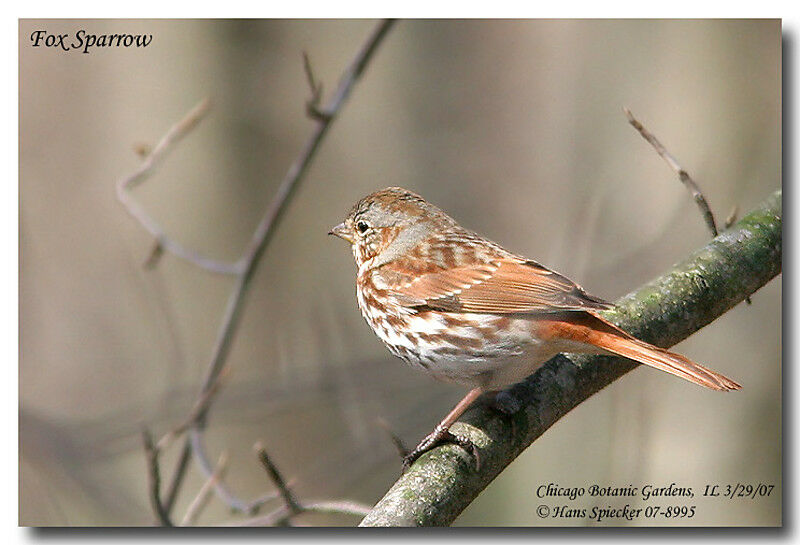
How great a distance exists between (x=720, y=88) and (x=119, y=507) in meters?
3.15

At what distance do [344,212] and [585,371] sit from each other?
271cm

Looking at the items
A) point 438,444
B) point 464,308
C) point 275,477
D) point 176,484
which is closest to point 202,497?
point 176,484

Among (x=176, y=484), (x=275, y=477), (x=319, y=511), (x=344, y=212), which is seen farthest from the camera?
(x=344, y=212)

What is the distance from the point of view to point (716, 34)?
12.3 ft

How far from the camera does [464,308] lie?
2930 mm

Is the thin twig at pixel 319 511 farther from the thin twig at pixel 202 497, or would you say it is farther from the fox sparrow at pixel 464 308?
the fox sparrow at pixel 464 308

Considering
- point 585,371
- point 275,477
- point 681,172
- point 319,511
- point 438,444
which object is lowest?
point 319,511

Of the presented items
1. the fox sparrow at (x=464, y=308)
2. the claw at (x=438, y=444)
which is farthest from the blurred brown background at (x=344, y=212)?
the fox sparrow at (x=464, y=308)

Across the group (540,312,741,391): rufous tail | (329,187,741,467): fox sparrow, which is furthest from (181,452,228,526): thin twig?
(540,312,741,391): rufous tail

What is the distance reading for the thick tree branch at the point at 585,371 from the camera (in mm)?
2709

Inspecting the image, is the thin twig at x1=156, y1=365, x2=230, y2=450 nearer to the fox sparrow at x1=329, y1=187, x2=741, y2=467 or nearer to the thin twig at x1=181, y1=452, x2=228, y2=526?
the thin twig at x1=181, y1=452, x2=228, y2=526

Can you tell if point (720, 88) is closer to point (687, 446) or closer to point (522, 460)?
point (687, 446)

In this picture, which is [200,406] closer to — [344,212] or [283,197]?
[283,197]

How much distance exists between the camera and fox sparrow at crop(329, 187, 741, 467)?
2.74 meters
